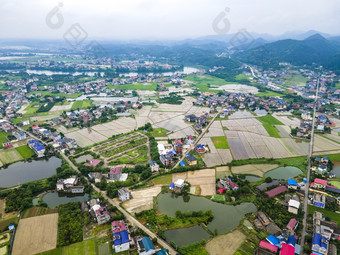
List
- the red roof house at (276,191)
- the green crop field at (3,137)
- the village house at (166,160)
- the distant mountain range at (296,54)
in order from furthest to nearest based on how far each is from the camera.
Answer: the distant mountain range at (296,54), the green crop field at (3,137), the village house at (166,160), the red roof house at (276,191)

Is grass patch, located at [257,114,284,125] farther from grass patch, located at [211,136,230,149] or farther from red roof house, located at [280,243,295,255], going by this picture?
red roof house, located at [280,243,295,255]

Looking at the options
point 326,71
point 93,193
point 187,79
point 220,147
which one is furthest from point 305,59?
point 93,193

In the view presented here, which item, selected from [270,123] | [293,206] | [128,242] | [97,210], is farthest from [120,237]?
[270,123]

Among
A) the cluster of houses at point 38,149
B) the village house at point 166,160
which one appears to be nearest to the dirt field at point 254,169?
the village house at point 166,160

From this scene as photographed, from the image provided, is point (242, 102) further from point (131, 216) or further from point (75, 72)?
point (75, 72)

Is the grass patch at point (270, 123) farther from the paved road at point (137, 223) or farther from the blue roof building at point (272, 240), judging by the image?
the paved road at point (137, 223)

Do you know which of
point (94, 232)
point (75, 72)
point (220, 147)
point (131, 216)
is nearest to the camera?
point (94, 232)

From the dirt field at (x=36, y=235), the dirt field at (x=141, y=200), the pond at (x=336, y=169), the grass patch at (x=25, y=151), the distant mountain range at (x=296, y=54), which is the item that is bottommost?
the pond at (x=336, y=169)
